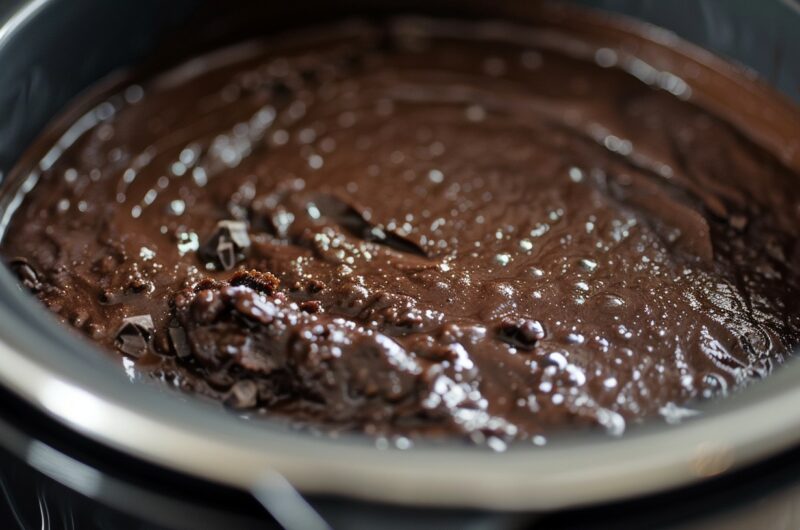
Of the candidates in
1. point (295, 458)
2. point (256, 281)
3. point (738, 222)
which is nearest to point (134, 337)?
point (256, 281)

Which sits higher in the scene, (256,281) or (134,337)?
(256,281)

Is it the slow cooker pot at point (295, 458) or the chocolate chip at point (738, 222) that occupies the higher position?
the chocolate chip at point (738, 222)

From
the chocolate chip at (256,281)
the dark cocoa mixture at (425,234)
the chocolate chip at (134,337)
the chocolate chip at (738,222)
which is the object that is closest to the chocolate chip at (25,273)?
the dark cocoa mixture at (425,234)

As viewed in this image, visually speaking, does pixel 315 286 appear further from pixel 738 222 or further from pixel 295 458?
pixel 738 222

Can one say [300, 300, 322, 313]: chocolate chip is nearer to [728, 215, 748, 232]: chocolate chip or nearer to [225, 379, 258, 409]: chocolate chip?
[225, 379, 258, 409]: chocolate chip

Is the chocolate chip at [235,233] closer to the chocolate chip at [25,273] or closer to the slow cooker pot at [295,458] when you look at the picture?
the chocolate chip at [25,273]

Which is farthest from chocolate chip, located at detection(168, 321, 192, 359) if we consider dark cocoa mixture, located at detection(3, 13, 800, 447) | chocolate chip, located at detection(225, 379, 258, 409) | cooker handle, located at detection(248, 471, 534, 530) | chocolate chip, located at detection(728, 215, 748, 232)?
chocolate chip, located at detection(728, 215, 748, 232)
